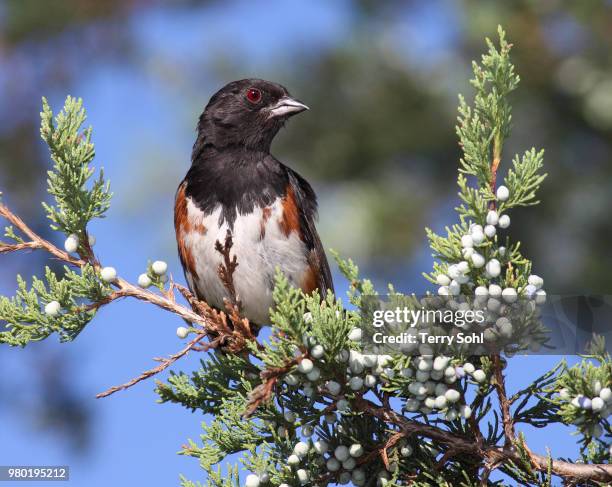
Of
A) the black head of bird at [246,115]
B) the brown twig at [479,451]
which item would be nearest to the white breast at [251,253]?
the black head of bird at [246,115]

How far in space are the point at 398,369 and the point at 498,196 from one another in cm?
47

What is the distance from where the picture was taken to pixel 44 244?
2.23m

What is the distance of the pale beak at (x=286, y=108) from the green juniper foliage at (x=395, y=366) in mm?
1612

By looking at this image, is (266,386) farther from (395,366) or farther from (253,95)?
(253,95)

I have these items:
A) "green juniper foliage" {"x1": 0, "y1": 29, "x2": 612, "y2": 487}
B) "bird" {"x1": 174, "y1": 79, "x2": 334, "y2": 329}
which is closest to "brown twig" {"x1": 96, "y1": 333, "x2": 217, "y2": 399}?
"green juniper foliage" {"x1": 0, "y1": 29, "x2": 612, "y2": 487}

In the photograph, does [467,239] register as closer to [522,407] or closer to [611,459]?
[522,407]

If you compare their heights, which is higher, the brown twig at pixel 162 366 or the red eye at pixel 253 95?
the red eye at pixel 253 95

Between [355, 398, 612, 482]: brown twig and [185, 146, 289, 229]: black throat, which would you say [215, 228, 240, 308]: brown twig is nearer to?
[355, 398, 612, 482]: brown twig

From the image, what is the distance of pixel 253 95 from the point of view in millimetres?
3791

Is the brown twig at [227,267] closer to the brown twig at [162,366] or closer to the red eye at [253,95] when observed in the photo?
the brown twig at [162,366]

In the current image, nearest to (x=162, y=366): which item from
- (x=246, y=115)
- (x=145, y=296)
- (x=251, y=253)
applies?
(x=145, y=296)

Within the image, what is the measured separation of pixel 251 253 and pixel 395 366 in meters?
1.17

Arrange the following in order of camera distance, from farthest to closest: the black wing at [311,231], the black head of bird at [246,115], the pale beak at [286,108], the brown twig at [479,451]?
the pale beak at [286,108], the black head of bird at [246,115], the black wing at [311,231], the brown twig at [479,451]

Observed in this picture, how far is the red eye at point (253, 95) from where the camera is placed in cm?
379
